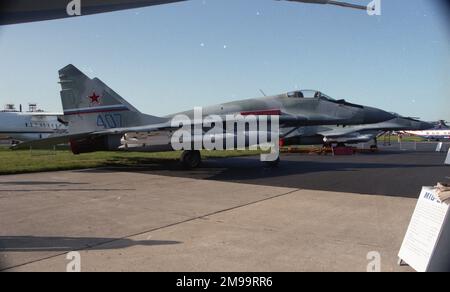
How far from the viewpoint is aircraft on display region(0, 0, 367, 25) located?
444 cm

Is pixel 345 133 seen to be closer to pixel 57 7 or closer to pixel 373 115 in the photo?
pixel 373 115

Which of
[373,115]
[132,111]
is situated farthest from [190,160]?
[373,115]

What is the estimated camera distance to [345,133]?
26766 mm

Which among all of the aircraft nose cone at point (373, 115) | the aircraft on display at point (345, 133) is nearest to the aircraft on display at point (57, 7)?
the aircraft nose cone at point (373, 115)

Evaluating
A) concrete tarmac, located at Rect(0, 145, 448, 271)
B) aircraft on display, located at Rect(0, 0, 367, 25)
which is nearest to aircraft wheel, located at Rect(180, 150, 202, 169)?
concrete tarmac, located at Rect(0, 145, 448, 271)

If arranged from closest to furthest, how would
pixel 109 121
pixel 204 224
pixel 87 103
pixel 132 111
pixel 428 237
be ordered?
pixel 428 237 → pixel 204 224 → pixel 87 103 → pixel 109 121 → pixel 132 111

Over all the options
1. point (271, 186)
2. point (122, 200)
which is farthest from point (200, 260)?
point (271, 186)

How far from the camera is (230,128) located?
598 inches

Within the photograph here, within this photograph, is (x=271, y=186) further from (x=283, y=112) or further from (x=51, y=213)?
(x=283, y=112)

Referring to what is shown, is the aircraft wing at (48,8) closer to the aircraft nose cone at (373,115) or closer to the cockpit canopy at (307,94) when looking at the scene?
the cockpit canopy at (307,94)

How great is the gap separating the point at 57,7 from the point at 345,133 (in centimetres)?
2445

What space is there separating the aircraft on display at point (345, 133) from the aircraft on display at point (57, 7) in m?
18.8

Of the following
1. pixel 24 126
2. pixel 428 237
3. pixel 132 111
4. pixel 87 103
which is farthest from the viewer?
pixel 24 126

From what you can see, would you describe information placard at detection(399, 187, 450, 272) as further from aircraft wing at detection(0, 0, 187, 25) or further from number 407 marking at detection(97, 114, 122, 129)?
number 407 marking at detection(97, 114, 122, 129)
